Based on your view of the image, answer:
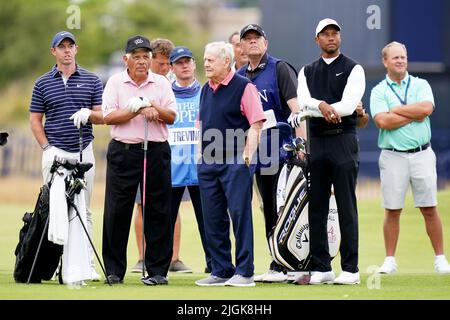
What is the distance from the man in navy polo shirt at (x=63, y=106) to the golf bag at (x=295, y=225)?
1.97 metres

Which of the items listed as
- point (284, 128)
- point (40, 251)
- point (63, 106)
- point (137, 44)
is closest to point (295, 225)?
point (284, 128)

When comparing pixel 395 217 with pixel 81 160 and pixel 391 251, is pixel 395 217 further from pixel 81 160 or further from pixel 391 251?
pixel 81 160

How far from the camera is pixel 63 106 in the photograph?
1170 cm

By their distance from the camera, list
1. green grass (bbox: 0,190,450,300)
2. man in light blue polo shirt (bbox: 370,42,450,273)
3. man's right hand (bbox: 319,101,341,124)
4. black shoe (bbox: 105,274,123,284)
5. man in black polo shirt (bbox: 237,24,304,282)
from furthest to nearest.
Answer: man in light blue polo shirt (bbox: 370,42,450,273), man in black polo shirt (bbox: 237,24,304,282), black shoe (bbox: 105,274,123,284), man's right hand (bbox: 319,101,341,124), green grass (bbox: 0,190,450,300)

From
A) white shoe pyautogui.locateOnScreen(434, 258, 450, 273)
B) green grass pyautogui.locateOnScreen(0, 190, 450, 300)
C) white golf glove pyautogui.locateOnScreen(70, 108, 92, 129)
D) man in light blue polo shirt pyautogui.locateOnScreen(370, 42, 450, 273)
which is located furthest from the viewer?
man in light blue polo shirt pyautogui.locateOnScreen(370, 42, 450, 273)

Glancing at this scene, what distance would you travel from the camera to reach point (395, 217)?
12.5m

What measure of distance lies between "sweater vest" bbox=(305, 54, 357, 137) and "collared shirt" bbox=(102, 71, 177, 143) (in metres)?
1.29

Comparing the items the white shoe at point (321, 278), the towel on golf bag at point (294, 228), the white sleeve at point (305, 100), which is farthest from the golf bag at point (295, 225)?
the white sleeve at point (305, 100)

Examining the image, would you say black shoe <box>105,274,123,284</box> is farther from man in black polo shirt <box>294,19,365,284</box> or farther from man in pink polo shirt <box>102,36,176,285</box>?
man in black polo shirt <box>294,19,365,284</box>

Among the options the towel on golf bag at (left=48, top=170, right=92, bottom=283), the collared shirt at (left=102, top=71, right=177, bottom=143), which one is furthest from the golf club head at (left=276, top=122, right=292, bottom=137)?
the towel on golf bag at (left=48, top=170, right=92, bottom=283)

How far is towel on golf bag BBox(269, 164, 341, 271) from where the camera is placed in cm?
1095

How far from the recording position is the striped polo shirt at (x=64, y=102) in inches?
460

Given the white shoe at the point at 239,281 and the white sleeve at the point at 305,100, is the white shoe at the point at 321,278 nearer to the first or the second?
the white shoe at the point at 239,281

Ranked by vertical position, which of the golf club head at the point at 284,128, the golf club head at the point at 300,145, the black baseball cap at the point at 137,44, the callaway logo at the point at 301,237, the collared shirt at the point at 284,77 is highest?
the black baseball cap at the point at 137,44
